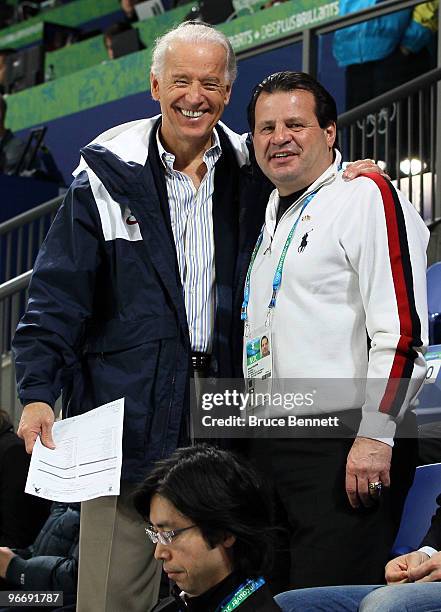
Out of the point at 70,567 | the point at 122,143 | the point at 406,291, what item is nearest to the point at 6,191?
the point at 70,567

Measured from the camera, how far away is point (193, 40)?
2777mm

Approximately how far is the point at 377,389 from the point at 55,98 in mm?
7347

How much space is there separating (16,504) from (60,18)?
359 inches

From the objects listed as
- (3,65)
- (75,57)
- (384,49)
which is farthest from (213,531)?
(3,65)

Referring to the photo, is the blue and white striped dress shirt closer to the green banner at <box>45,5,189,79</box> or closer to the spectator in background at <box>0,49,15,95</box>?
the green banner at <box>45,5,189,79</box>

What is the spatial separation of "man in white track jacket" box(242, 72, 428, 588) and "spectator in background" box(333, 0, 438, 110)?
11.6 feet

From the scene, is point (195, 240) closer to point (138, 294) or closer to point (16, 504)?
point (138, 294)

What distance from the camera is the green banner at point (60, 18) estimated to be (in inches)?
472

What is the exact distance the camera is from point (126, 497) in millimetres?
2637

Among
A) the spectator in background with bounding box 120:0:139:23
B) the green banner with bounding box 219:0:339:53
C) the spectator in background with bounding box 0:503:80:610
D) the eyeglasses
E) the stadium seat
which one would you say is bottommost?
the eyeglasses

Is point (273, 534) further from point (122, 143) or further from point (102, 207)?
point (122, 143)

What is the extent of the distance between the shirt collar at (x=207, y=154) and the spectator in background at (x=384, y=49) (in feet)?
10.7

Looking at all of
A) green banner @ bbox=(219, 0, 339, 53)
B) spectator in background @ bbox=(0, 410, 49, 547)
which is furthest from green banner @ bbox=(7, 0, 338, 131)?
spectator in background @ bbox=(0, 410, 49, 547)

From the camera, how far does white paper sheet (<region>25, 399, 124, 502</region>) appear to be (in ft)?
8.21
